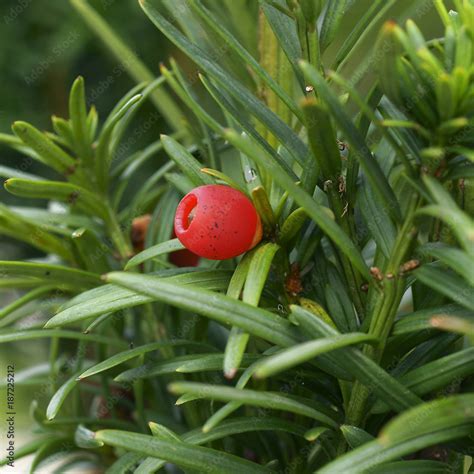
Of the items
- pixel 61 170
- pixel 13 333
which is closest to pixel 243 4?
pixel 61 170

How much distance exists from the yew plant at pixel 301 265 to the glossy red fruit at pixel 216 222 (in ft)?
0.04

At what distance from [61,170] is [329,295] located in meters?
0.25

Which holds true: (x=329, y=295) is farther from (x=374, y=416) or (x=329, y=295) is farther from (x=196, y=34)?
(x=196, y=34)

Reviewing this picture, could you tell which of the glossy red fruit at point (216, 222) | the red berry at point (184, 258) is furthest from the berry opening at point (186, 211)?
the red berry at point (184, 258)

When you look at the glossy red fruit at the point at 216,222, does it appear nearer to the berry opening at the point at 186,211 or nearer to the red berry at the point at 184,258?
the berry opening at the point at 186,211

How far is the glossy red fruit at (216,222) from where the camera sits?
0.38m

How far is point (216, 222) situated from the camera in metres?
0.38

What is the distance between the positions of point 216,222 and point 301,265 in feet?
0.26

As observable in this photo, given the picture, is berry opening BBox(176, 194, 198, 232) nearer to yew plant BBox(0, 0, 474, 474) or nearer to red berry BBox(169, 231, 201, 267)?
yew plant BBox(0, 0, 474, 474)

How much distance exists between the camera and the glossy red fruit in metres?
0.38

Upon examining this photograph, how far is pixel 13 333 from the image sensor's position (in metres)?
0.47

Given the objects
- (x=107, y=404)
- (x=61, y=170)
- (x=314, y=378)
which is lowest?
(x=107, y=404)

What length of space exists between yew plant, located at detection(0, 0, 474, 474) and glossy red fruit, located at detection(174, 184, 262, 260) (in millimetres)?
12

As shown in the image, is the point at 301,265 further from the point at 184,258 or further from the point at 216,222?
the point at 184,258
